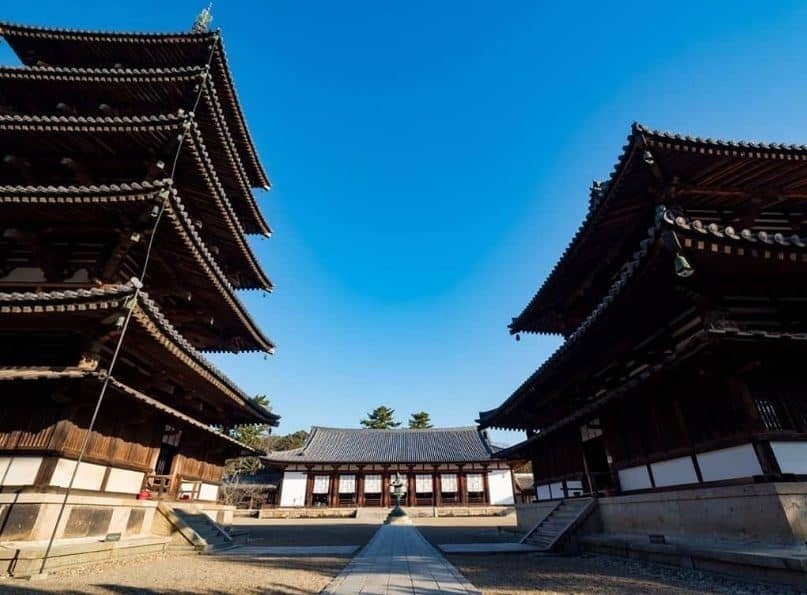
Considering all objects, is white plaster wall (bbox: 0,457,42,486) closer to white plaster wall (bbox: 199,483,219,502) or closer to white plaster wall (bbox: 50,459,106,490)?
white plaster wall (bbox: 50,459,106,490)

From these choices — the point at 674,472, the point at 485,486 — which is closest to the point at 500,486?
the point at 485,486

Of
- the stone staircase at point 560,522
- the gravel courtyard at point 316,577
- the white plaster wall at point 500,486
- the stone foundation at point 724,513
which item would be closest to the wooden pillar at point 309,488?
the white plaster wall at point 500,486

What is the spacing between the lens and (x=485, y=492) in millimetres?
34375

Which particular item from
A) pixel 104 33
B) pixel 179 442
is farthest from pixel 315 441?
pixel 104 33

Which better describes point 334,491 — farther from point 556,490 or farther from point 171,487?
point 556,490

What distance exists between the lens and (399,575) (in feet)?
23.6

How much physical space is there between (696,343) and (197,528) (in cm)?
1399

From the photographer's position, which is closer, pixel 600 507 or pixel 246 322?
pixel 600 507

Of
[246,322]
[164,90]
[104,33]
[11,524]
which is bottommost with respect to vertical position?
[11,524]

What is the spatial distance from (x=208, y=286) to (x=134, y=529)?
22.2 ft

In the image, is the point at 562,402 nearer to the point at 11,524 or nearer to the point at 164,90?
the point at 11,524

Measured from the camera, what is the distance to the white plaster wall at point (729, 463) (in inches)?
262

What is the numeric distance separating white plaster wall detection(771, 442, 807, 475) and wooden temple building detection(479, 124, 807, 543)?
0.02 meters

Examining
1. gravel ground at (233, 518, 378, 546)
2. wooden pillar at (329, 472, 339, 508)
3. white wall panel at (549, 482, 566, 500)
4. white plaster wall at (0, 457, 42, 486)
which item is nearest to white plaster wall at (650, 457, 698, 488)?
white wall panel at (549, 482, 566, 500)
